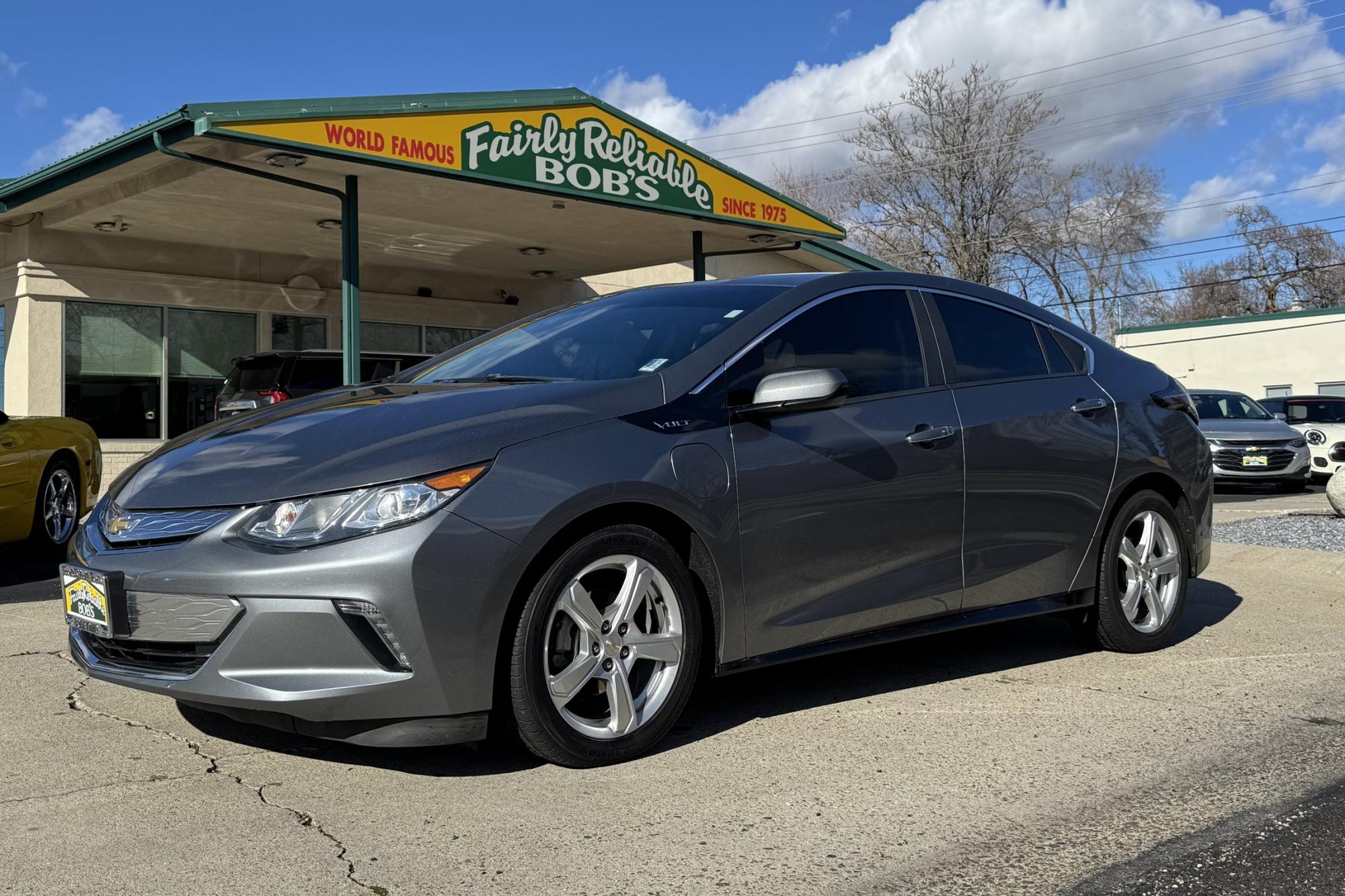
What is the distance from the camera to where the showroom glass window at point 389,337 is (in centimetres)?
2030

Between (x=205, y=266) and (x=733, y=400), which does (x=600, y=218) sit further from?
(x=733, y=400)

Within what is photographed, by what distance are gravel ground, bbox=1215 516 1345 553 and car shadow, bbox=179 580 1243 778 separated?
3.34m

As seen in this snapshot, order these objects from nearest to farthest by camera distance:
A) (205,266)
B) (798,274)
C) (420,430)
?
(420,430), (798,274), (205,266)

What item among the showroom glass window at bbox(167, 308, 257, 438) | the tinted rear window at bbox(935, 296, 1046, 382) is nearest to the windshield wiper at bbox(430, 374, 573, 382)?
the tinted rear window at bbox(935, 296, 1046, 382)

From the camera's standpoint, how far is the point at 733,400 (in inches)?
164

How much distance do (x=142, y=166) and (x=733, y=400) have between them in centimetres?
1143

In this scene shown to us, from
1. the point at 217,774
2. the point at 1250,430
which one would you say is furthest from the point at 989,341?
the point at 1250,430

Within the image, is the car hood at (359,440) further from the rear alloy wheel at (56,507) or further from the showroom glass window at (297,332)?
the showroom glass window at (297,332)

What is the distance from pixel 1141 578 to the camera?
18.3ft

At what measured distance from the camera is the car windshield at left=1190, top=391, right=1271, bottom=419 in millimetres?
19750

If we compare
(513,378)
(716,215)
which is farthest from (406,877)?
(716,215)

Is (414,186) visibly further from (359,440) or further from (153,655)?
(153,655)

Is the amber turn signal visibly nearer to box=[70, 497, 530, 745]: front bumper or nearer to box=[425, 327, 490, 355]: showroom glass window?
box=[70, 497, 530, 745]: front bumper

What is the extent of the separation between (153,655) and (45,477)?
676 centimetres
